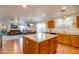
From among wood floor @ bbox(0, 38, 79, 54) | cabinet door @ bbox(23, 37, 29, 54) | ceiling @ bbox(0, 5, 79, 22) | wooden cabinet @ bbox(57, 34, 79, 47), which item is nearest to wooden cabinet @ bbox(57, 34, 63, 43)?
wooden cabinet @ bbox(57, 34, 79, 47)

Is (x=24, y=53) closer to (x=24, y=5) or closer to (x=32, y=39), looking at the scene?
(x=32, y=39)

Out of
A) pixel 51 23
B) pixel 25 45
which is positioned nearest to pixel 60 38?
pixel 51 23

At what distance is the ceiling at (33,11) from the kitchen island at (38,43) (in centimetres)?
22

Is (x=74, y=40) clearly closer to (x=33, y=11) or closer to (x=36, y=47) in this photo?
(x=36, y=47)

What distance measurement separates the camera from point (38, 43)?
40.1 inches

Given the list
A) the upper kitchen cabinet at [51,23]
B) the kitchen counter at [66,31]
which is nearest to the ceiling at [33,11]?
the upper kitchen cabinet at [51,23]

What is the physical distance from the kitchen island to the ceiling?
0.22 metres

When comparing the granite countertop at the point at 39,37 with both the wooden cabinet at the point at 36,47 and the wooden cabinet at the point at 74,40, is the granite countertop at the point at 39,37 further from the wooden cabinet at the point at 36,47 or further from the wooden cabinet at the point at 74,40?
the wooden cabinet at the point at 74,40

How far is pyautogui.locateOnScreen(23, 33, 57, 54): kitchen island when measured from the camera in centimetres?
99

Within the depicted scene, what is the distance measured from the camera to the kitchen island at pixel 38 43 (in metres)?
0.99

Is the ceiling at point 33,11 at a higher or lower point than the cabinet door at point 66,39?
higher

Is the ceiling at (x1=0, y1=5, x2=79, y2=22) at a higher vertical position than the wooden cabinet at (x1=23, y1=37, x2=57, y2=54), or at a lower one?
higher

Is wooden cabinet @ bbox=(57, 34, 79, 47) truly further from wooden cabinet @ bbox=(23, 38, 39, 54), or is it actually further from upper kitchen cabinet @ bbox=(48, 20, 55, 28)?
wooden cabinet @ bbox=(23, 38, 39, 54)

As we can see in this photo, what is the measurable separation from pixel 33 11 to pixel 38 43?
15.1 inches
